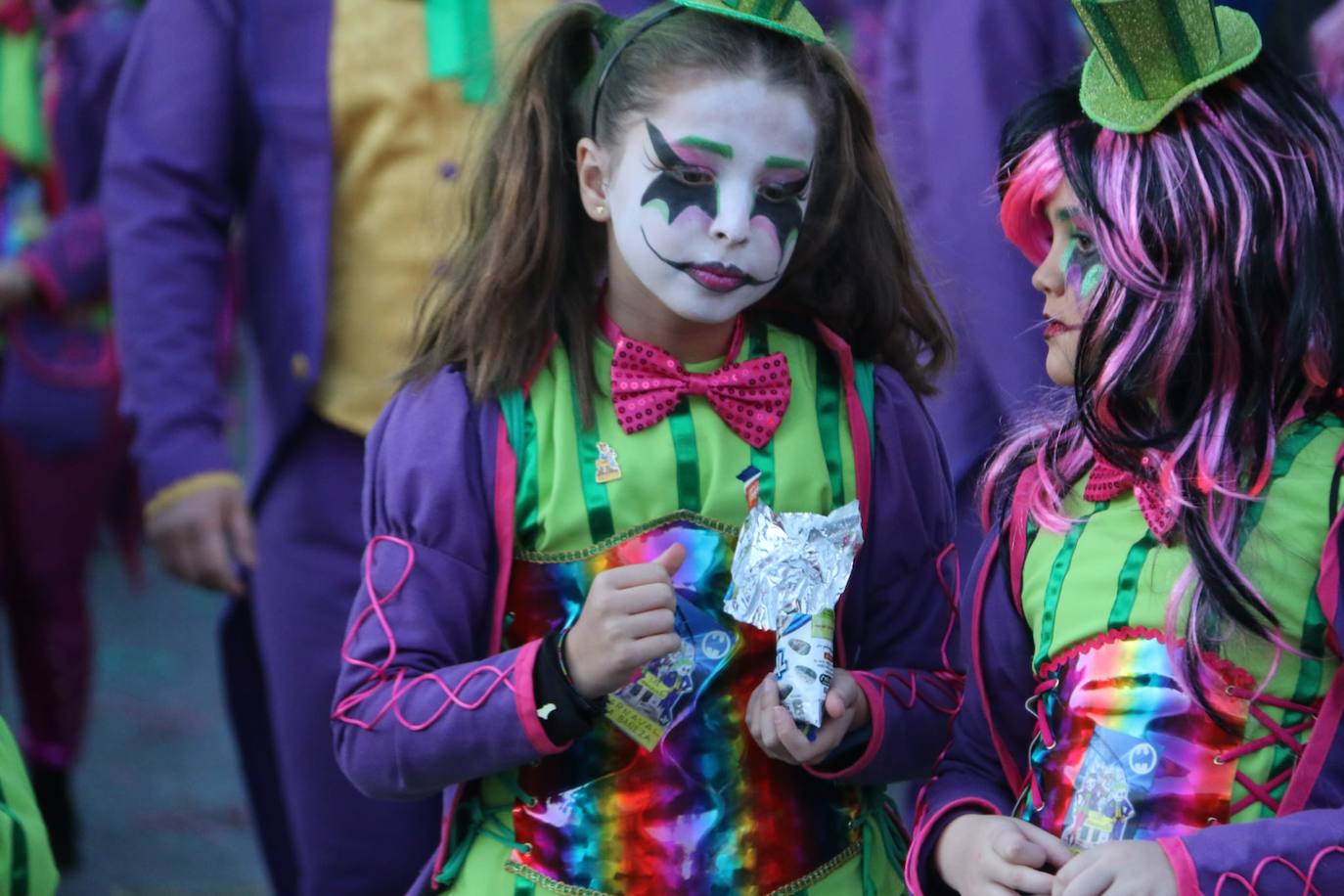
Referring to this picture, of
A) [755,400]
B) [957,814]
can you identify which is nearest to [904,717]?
[957,814]

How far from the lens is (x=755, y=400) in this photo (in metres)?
2.57

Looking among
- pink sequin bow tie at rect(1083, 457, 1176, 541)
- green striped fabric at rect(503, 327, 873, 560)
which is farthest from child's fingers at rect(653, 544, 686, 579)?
pink sequin bow tie at rect(1083, 457, 1176, 541)

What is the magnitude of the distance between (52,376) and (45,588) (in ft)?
1.83

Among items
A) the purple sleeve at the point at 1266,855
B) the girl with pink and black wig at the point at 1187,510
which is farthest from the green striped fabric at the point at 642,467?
the purple sleeve at the point at 1266,855

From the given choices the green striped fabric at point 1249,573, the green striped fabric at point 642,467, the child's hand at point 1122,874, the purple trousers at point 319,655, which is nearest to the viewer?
the child's hand at point 1122,874

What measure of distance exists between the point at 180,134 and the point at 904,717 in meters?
1.79

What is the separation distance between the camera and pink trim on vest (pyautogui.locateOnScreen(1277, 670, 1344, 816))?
211 centimetres

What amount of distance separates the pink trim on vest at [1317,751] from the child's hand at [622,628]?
0.70 m

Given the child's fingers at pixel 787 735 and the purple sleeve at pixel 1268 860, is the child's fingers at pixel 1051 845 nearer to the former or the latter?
the purple sleeve at pixel 1268 860

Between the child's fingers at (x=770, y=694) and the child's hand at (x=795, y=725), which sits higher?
the child's fingers at (x=770, y=694)

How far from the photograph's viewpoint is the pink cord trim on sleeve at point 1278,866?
6.68 feet

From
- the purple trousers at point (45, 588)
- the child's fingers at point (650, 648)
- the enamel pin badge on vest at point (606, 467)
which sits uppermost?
the enamel pin badge on vest at point (606, 467)

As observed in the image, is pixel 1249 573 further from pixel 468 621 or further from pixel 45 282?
pixel 45 282

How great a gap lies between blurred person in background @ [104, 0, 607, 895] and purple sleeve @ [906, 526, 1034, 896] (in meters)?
1.23
